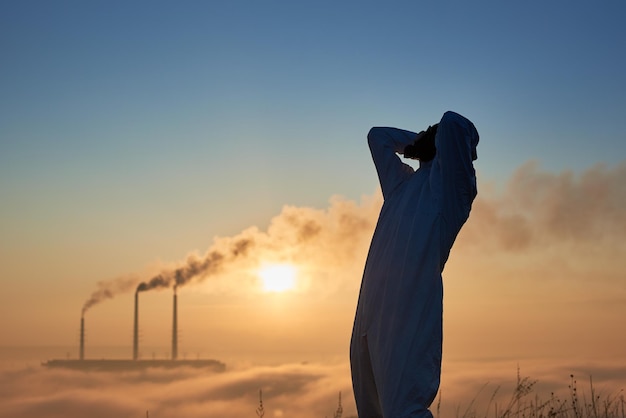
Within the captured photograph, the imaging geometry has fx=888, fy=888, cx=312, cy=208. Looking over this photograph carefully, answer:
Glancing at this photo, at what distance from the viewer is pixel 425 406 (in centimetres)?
500

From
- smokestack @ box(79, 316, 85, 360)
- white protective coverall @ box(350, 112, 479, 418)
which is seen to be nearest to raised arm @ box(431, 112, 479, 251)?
white protective coverall @ box(350, 112, 479, 418)

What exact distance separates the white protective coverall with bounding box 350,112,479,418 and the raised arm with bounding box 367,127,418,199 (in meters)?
0.29

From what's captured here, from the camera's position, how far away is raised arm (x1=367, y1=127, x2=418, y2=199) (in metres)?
5.91

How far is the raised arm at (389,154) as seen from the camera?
5910mm

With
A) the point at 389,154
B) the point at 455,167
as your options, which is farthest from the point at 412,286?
the point at 389,154

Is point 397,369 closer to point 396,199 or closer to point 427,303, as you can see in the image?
point 427,303

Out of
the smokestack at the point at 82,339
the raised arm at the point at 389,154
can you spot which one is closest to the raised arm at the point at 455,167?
the raised arm at the point at 389,154

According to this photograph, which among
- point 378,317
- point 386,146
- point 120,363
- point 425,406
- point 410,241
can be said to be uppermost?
point 120,363

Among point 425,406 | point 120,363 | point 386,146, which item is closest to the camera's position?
point 425,406

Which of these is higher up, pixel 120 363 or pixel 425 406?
pixel 120 363

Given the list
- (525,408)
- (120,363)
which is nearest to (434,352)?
(525,408)

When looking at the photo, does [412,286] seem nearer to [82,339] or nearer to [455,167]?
[455,167]

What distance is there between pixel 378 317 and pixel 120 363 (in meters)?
94.1

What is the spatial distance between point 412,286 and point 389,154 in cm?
122
